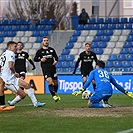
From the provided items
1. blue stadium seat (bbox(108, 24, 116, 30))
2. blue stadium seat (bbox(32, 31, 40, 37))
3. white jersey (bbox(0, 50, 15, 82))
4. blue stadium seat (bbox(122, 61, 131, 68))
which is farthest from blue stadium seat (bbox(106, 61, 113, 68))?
white jersey (bbox(0, 50, 15, 82))

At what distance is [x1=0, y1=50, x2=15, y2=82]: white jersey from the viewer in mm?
14523

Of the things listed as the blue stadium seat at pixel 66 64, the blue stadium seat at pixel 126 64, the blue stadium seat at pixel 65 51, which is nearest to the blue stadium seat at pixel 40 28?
the blue stadium seat at pixel 65 51

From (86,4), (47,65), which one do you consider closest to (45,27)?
(86,4)

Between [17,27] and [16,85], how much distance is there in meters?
23.5

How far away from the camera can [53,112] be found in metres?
13.7

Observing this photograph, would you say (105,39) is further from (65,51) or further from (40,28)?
(40,28)

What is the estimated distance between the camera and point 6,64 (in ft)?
47.9

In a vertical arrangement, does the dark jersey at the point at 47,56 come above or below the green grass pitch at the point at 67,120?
above

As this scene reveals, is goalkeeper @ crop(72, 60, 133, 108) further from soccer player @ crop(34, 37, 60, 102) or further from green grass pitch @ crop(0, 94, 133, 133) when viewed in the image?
soccer player @ crop(34, 37, 60, 102)

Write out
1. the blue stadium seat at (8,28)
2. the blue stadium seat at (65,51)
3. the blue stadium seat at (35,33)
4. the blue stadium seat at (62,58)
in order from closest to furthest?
1. the blue stadium seat at (62,58)
2. the blue stadium seat at (65,51)
3. the blue stadium seat at (35,33)
4. the blue stadium seat at (8,28)

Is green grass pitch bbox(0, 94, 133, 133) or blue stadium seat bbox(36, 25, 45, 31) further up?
blue stadium seat bbox(36, 25, 45, 31)

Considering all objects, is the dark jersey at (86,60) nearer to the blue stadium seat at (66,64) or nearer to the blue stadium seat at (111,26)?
the blue stadium seat at (66,64)

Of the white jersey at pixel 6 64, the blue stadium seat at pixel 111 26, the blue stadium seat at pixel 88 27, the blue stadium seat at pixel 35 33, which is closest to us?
the white jersey at pixel 6 64

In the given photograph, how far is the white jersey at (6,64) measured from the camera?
47.6ft
